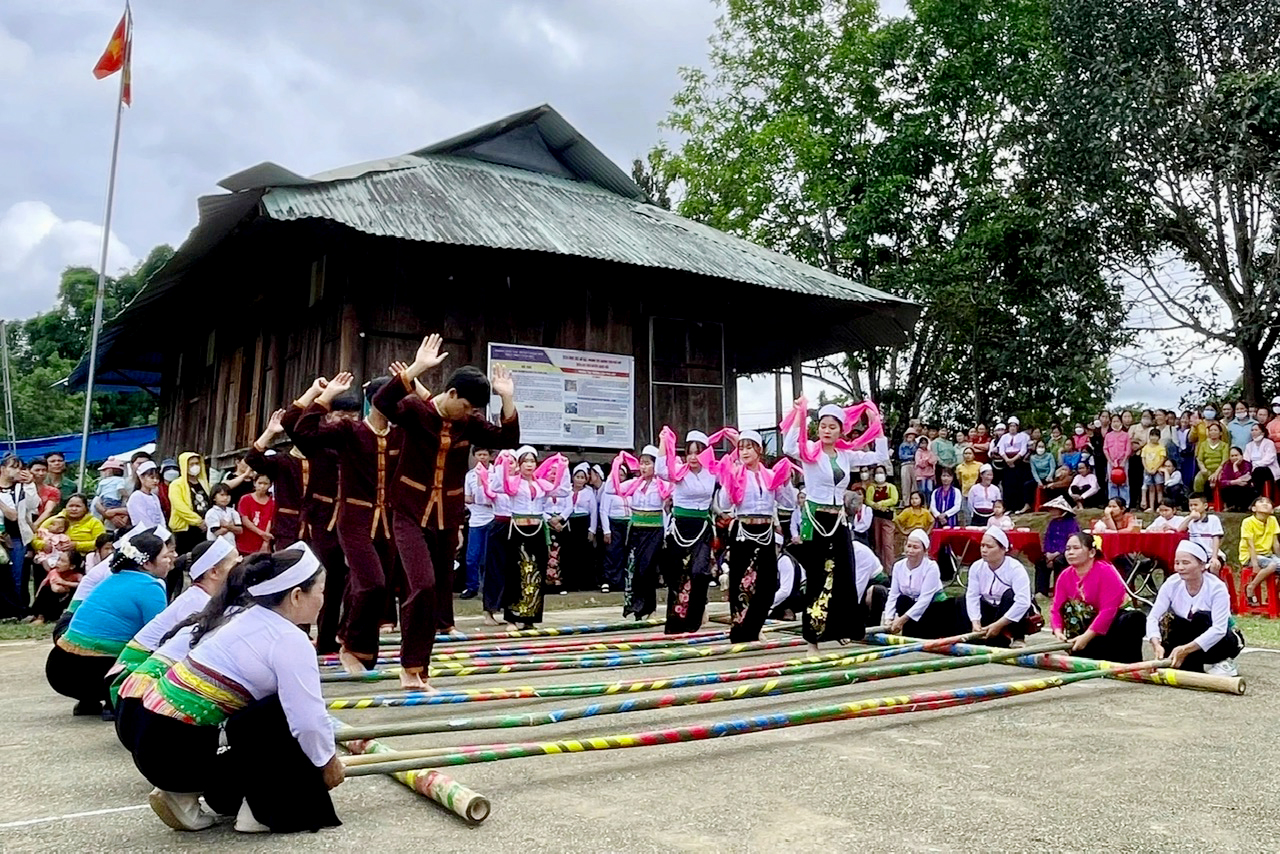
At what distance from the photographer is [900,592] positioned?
862 cm

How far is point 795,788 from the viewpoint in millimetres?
3990

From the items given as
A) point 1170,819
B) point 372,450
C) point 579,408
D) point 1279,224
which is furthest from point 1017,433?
point 1170,819

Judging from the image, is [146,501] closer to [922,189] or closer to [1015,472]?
[1015,472]

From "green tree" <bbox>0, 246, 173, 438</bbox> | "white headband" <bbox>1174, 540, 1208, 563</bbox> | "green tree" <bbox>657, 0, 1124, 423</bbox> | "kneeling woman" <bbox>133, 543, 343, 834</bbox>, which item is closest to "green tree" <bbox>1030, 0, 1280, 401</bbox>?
"green tree" <bbox>657, 0, 1124, 423</bbox>

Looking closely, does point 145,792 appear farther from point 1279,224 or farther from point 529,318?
point 1279,224

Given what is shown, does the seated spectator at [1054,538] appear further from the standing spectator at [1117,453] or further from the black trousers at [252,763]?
A: the black trousers at [252,763]

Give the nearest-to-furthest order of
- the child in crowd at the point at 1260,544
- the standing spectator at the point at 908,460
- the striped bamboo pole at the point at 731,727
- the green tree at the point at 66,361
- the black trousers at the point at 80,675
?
the striped bamboo pole at the point at 731,727 → the black trousers at the point at 80,675 → the child in crowd at the point at 1260,544 → the standing spectator at the point at 908,460 → the green tree at the point at 66,361

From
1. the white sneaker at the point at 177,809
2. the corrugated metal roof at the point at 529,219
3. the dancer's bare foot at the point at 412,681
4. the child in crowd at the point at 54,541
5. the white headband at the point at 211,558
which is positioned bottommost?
the white sneaker at the point at 177,809

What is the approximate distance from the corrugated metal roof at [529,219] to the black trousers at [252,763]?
9.08 metres

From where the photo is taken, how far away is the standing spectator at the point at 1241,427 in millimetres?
14820

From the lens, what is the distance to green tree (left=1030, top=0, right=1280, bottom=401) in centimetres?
1786

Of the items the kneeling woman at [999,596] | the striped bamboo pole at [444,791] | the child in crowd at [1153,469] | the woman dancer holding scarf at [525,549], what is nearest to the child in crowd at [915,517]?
the child in crowd at [1153,469]

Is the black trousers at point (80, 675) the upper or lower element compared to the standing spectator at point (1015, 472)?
lower

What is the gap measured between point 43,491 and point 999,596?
10268 millimetres
